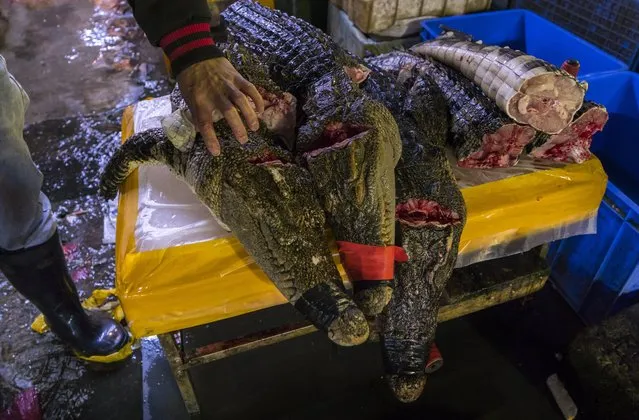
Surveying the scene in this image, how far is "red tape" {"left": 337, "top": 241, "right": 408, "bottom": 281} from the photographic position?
1607 millimetres

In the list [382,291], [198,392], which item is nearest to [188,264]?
[382,291]

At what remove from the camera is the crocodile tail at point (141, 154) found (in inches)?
79.3

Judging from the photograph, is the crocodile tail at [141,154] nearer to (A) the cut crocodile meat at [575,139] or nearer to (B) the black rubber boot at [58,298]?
(B) the black rubber boot at [58,298]

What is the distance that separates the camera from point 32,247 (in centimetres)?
219

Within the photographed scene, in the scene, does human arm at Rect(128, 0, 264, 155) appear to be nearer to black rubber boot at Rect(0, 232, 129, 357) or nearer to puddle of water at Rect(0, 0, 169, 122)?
black rubber boot at Rect(0, 232, 129, 357)

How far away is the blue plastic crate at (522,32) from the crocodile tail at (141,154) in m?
2.27

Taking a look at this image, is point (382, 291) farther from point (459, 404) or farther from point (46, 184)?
point (46, 184)

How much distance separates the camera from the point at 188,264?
6.06 feet

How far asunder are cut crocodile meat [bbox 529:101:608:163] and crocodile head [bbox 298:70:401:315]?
0.82 m

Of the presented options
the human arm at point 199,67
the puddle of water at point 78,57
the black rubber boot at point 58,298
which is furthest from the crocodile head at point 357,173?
the puddle of water at point 78,57

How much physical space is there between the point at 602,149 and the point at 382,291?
2280 millimetres

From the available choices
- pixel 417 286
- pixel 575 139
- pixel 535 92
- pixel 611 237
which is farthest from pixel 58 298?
pixel 611 237

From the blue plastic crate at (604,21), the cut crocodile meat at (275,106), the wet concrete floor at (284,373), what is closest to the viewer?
the cut crocodile meat at (275,106)

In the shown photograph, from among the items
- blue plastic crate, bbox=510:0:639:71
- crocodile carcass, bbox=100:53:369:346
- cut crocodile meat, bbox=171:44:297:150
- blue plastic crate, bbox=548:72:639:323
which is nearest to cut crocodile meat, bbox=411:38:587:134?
blue plastic crate, bbox=548:72:639:323
